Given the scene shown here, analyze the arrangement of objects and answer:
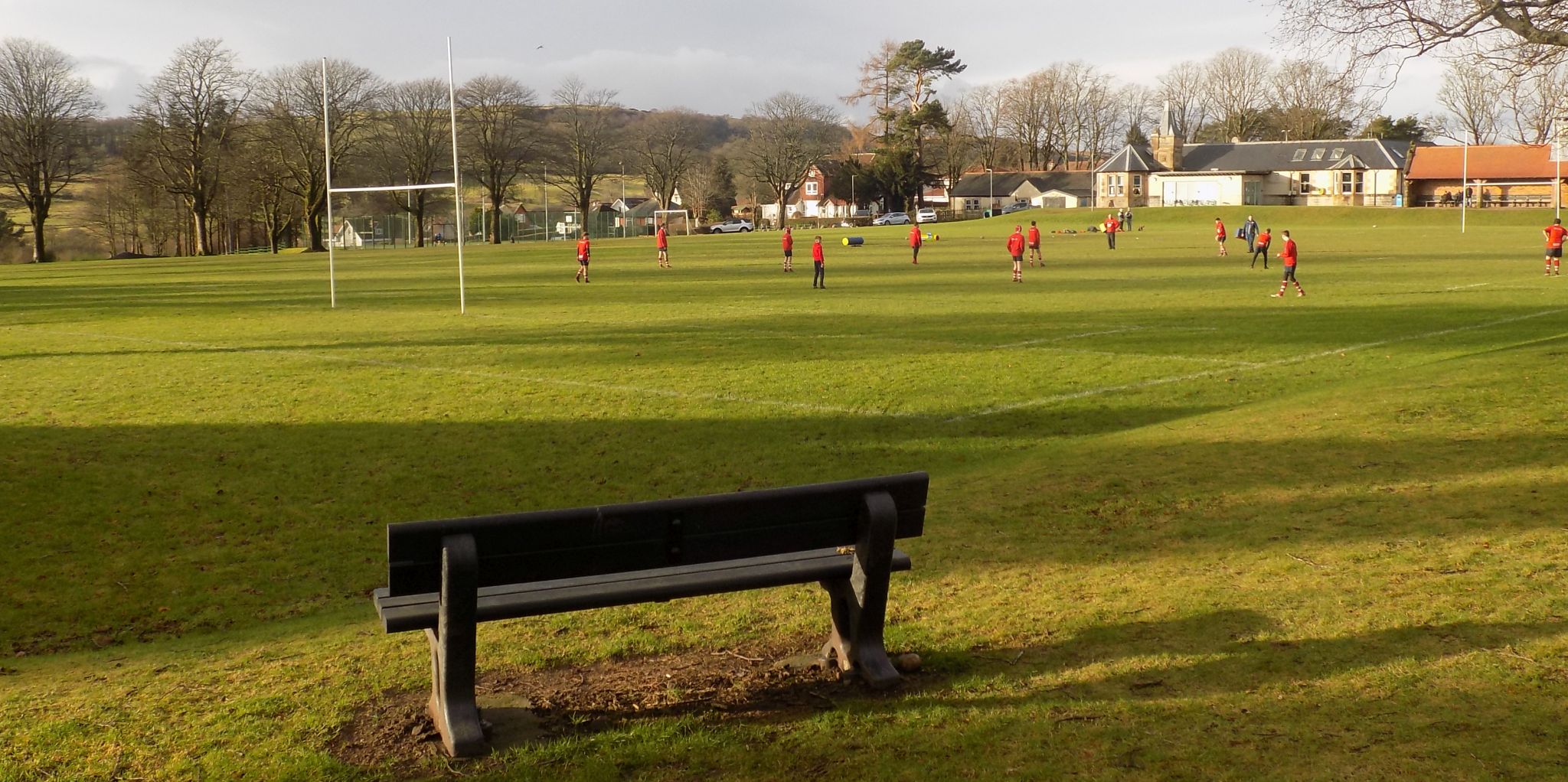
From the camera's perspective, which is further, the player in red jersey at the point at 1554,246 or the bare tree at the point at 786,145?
the bare tree at the point at 786,145

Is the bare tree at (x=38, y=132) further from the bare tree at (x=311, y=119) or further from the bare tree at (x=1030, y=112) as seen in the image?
the bare tree at (x=1030, y=112)

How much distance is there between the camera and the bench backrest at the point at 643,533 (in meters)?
4.57

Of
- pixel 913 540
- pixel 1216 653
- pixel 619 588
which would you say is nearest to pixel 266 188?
pixel 913 540

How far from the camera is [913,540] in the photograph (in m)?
7.92

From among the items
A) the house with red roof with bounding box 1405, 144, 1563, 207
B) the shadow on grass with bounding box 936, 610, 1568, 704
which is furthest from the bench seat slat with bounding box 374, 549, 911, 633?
the house with red roof with bounding box 1405, 144, 1563, 207

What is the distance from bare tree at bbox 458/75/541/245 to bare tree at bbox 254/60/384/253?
12.6 meters

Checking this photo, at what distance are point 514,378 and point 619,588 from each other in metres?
12.3

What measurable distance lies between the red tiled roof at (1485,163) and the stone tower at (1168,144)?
61.5ft

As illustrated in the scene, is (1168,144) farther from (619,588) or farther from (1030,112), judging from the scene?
(619,588)

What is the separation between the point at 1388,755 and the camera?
4.17 m

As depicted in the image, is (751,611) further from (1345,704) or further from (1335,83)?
(1335,83)

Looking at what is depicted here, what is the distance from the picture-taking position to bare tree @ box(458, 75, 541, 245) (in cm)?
9331

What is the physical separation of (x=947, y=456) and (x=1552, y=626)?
A: 21.3 feet

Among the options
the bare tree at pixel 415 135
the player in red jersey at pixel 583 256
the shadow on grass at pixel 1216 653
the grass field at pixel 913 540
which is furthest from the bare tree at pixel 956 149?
the shadow on grass at pixel 1216 653
